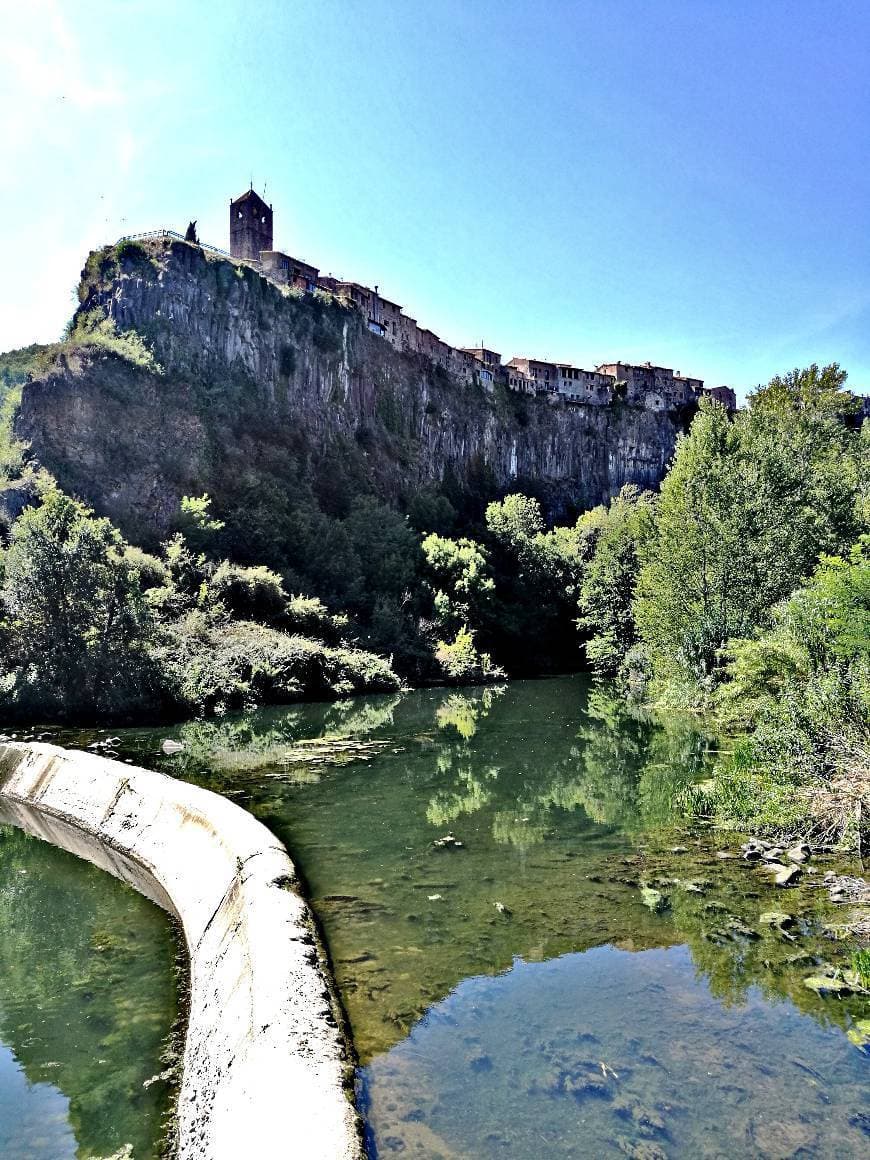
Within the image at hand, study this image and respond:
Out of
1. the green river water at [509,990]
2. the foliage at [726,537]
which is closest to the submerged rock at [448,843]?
the green river water at [509,990]

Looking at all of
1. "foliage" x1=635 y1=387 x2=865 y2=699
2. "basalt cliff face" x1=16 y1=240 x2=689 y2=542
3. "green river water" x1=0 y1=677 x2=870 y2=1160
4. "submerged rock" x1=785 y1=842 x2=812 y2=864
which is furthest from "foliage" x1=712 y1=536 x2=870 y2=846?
"basalt cliff face" x1=16 y1=240 x2=689 y2=542

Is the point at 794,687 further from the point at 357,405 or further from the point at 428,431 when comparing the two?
the point at 428,431

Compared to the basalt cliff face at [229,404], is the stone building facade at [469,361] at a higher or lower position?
higher

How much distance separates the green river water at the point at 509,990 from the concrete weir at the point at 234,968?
423mm

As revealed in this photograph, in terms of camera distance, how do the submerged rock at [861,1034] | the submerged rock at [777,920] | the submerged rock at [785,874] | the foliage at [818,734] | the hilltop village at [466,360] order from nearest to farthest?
1. the submerged rock at [861,1034]
2. the submerged rock at [777,920]
3. the submerged rock at [785,874]
4. the foliage at [818,734]
5. the hilltop village at [466,360]

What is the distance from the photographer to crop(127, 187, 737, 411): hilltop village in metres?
65.8

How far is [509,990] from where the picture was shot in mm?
7512

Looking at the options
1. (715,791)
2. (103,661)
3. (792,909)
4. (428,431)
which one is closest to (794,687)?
(715,791)

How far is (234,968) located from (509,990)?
9.01 feet

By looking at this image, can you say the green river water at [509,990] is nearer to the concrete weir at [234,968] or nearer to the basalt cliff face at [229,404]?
the concrete weir at [234,968]

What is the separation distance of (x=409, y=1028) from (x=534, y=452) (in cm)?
8357

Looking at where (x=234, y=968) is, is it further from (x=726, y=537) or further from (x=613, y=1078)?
(x=726, y=537)

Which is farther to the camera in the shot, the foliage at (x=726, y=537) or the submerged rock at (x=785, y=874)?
Result: the foliage at (x=726, y=537)

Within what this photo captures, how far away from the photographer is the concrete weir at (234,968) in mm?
5090
